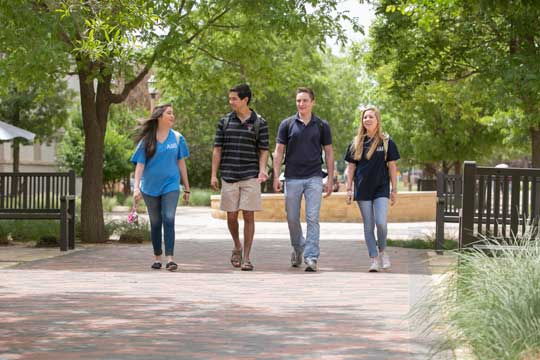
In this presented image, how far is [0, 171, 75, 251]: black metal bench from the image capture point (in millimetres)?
14680

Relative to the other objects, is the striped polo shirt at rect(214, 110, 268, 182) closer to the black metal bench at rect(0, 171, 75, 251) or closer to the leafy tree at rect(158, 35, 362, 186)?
the black metal bench at rect(0, 171, 75, 251)

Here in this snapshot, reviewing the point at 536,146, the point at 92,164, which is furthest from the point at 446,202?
the point at 536,146

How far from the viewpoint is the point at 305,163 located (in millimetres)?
11289

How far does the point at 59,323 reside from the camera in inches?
275

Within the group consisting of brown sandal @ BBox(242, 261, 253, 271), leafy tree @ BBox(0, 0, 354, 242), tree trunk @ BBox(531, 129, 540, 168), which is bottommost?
brown sandal @ BBox(242, 261, 253, 271)

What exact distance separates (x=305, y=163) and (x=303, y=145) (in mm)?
199

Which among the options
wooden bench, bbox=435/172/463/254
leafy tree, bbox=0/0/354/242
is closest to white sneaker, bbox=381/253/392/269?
wooden bench, bbox=435/172/463/254

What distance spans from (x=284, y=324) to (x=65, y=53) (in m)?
8.55

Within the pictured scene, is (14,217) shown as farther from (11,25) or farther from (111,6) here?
(111,6)

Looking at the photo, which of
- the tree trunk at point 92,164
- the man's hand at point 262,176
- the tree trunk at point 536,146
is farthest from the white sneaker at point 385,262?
the tree trunk at point 536,146

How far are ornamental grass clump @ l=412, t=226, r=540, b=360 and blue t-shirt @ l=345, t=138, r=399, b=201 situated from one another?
463 centimetres

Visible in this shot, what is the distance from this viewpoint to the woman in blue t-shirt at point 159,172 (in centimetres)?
1117

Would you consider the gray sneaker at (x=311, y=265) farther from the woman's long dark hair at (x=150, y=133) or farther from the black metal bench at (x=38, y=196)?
the black metal bench at (x=38, y=196)

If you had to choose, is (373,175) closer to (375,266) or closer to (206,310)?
(375,266)
